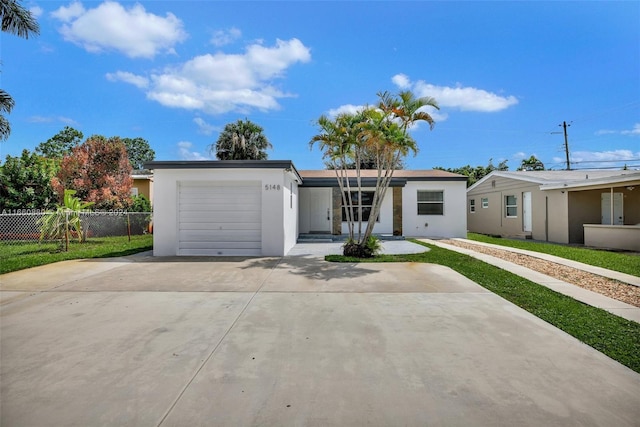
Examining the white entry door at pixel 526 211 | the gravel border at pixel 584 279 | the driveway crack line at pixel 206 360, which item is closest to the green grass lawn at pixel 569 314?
the gravel border at pixel 584 279

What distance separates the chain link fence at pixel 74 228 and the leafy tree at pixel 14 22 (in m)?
4.19

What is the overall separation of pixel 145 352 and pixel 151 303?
6.61 feet

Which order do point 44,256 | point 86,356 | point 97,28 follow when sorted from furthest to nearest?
point 44,256 < point 97,28 < point 86,356

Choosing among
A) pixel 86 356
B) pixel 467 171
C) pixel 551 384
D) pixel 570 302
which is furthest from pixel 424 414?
pixel 467 171

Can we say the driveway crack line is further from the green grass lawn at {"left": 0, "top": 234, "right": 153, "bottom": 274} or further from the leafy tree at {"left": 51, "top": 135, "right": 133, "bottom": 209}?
the leafy tree at {"left": 51, "top": 135, "right": 133, "bottom": 209}

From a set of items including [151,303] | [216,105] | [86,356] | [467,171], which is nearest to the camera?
[86,356]

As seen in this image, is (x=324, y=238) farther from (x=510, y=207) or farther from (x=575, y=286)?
(x=510, y=207)

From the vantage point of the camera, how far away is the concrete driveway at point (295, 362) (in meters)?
2.51

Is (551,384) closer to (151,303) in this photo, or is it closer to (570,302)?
(570,302)

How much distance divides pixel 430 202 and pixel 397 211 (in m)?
1.82

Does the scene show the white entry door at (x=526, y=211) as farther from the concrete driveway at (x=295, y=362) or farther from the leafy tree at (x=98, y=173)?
the leafy tree at (x=98, y=173)

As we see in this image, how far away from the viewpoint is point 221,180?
35.3ft

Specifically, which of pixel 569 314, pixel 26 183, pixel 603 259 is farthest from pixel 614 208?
pixel 26 183

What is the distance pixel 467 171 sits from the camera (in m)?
36.9
